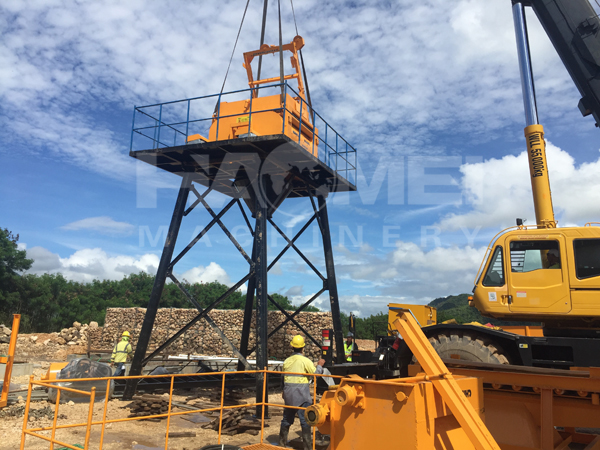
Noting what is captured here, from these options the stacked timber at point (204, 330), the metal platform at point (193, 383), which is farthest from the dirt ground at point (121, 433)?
the stacked timber at point (204, 330)

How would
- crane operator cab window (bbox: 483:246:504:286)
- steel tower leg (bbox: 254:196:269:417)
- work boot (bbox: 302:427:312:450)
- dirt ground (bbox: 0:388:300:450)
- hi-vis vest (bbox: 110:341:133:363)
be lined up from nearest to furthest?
crane operator cab window (bbox: 483:246:504:286) → work boot (bbox: 302:427:312:450) → dirt ground (bbox: 0:388:300:450) → steel tower leg (bbox: 254:196:269:417) → hi-vis vest (bbox: 110:341:133:363)

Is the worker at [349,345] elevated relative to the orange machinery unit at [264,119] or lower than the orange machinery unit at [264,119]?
lower

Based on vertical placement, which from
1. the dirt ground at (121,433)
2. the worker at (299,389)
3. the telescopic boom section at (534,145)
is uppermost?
the telescopic boom section at (534,145)

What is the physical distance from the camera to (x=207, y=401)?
11391mm

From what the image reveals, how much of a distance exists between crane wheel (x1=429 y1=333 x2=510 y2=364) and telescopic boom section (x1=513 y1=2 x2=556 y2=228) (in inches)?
95.1

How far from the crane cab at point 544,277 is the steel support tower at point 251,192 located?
522cm

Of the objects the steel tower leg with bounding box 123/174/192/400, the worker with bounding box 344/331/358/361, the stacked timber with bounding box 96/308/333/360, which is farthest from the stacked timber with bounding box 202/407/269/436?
the stacked timber with bounding box 96/308/333/360

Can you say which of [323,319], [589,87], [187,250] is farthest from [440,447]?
[323,319]

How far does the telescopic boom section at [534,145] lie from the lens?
779 centimetres

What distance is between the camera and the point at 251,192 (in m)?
12.0

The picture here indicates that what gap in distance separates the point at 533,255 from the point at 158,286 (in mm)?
8696

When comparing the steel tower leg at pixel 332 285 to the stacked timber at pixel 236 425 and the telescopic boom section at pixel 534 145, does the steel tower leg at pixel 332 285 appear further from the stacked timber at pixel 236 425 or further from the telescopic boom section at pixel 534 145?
the telescopic boom section at pixel 534 145

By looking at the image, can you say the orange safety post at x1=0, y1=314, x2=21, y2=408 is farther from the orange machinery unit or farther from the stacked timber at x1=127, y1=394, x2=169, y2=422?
the orange machinery unit

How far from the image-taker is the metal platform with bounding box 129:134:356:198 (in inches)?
417
